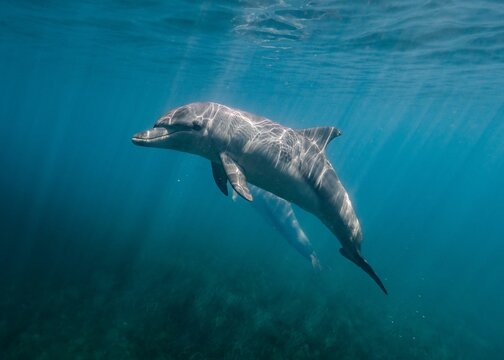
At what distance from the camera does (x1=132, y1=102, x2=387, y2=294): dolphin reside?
259 inches

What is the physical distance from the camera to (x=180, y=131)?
6.54 metres

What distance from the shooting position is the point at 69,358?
29.9 feet

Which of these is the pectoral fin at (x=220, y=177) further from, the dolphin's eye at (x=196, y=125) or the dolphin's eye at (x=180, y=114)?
the dolphin's eye at (x=180, y=114)

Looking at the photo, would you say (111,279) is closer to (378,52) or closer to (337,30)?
(337,30)

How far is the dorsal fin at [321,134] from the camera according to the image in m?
7.76

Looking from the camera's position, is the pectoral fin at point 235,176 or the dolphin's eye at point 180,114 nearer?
the pectoral fin at point 235,176

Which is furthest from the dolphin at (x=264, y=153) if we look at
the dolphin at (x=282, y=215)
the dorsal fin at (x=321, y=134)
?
the dolphin at (x=282, y=215)

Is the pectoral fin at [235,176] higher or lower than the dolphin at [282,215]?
higher

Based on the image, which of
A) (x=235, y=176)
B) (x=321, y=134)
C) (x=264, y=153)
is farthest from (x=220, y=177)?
(x=321, y=134)

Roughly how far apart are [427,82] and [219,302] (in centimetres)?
2272

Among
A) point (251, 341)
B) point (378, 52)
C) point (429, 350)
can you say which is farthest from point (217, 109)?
point (378, 52)

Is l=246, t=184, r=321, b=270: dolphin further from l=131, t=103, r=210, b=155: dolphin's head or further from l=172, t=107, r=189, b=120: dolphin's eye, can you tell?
l=172, t=107, r=189, b=120: dolphin's eye

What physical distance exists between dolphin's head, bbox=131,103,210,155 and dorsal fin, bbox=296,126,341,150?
2.31m

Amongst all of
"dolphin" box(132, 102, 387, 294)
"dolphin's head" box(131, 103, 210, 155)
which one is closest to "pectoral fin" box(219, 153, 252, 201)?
"dolphin" box(132, 102, 387, 294)
